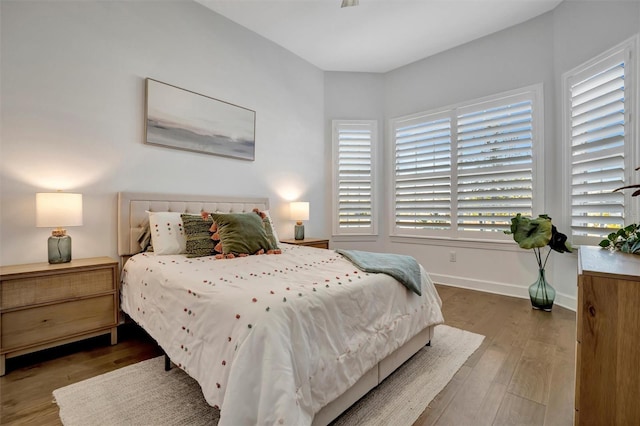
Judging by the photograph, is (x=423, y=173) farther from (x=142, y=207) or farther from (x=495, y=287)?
(x=142, y=207)

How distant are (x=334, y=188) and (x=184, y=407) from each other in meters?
3.47

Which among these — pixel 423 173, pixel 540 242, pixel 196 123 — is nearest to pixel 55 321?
pixel 196 123

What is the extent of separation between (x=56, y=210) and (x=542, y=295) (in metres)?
4.32

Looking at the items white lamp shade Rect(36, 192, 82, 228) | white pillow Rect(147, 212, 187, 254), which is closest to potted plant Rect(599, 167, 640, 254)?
white pillow Rect(147, 212, 187, 254)

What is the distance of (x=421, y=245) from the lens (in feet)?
13.9

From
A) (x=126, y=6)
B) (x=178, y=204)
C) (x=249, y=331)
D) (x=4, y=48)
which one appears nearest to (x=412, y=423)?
(x=249, y=331)

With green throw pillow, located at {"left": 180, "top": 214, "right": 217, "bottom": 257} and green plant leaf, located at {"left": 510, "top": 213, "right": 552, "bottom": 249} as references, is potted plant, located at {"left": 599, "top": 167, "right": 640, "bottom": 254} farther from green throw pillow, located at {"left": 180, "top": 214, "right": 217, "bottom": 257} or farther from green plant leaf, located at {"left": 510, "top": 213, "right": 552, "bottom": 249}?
green throw pillow, located at {"left": 180, "top": 214, "right": 217, "bottom": 257}

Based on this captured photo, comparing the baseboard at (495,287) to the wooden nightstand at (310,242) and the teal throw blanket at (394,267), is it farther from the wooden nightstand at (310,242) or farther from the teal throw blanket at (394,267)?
the teal throw blanket at (394,267)

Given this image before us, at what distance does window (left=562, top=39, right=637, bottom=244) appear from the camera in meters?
2.45

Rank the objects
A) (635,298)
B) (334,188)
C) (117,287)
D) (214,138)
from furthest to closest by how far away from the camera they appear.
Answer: (334,188) → (214,138) → (117,287) → (635,298)

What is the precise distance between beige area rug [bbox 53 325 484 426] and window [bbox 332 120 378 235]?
267 cm

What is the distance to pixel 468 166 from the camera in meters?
3.78

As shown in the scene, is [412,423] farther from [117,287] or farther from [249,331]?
[117,287]

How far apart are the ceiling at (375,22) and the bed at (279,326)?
8.98 ft
